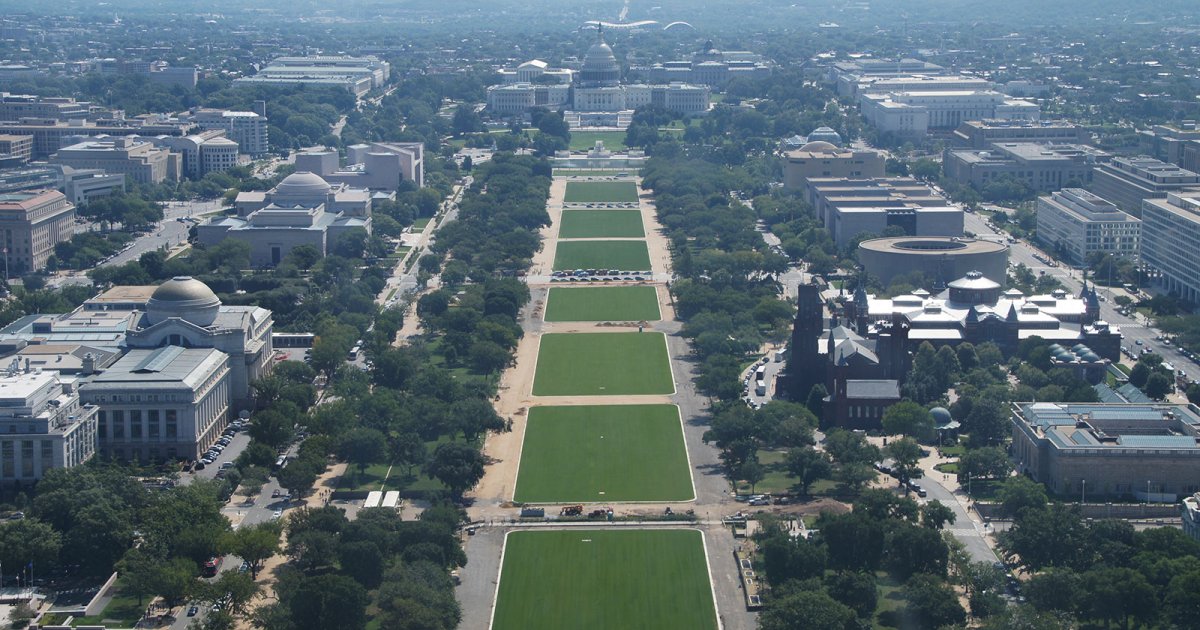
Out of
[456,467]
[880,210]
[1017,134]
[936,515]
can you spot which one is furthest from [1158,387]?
[1017,134]

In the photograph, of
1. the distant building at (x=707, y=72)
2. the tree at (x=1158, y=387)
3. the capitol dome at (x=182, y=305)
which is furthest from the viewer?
the distant building at (x=707, y=72)

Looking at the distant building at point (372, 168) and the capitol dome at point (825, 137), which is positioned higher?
the capitol dome at point (825, 137)

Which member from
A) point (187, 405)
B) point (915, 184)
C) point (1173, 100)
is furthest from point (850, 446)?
point (1173, 100)

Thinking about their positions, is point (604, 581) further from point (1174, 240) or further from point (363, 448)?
point (1174, 240)

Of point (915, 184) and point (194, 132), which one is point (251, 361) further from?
point (194, 132)

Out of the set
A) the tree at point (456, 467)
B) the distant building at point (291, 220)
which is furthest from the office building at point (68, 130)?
the tree at point (456, 467)

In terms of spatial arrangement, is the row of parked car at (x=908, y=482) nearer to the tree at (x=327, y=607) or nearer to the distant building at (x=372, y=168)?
the tree at (x=327, y=607)
